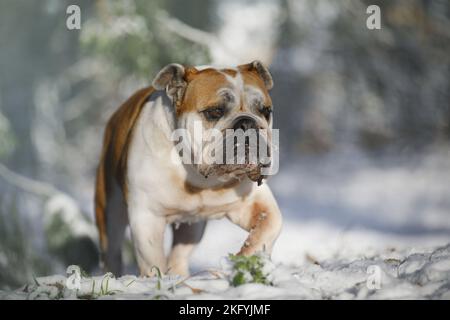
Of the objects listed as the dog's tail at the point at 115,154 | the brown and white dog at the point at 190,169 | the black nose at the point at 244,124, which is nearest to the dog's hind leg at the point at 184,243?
the dog's tail at the point at 115,154

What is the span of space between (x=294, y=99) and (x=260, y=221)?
10.00 metres

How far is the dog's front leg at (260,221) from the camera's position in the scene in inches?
138

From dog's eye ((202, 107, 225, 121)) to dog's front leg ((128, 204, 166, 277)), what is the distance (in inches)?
25.6

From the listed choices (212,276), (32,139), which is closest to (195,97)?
(212,276)

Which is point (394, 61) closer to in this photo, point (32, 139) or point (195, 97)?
point (32, 139)

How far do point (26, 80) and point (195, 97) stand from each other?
29.4ft

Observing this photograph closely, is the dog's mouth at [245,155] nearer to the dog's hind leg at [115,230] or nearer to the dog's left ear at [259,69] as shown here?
the dog's left ear at [259,69]

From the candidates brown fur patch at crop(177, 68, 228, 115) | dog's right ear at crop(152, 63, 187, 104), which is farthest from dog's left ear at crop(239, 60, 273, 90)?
dog's right ear at crop(152, 63, 187, 104)

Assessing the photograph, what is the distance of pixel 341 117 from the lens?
1345cm

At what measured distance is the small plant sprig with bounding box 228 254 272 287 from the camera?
2781 millimetres

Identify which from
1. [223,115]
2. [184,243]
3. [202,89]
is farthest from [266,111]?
[184,243]

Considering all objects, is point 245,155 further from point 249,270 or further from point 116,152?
point 116,152

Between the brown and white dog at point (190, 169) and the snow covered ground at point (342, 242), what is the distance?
1.18 feet

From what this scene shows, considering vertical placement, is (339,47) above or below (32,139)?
above
